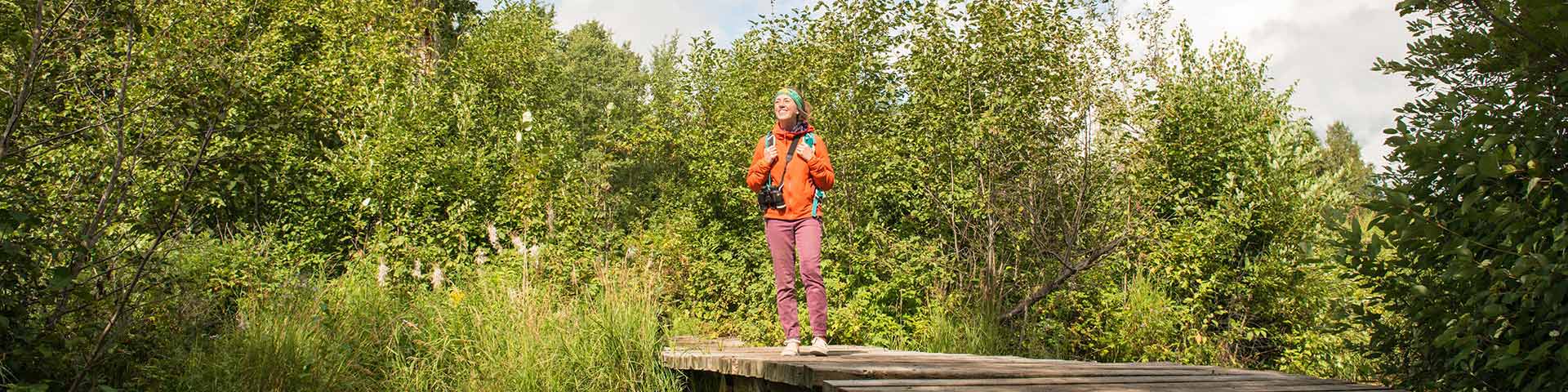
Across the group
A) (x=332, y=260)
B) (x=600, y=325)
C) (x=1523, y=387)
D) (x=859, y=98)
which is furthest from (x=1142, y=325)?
(x=332, y=260)

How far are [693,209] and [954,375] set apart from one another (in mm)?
8485

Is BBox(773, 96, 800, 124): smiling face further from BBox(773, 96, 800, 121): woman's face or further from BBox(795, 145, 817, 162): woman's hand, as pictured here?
BBox(795, 145, 817, 162): woman's hand

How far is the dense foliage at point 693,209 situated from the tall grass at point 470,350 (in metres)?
0.02

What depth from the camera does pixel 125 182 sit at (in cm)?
481

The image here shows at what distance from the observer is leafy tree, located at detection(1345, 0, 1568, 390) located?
3363 millimetres

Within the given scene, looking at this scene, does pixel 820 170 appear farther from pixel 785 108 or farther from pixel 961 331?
pixel 961 331

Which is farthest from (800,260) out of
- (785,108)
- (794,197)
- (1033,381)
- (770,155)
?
(1033,381)

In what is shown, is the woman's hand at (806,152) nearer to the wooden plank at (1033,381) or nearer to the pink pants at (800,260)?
the pink pants at (800,260)

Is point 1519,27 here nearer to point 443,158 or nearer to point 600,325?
point 600,325

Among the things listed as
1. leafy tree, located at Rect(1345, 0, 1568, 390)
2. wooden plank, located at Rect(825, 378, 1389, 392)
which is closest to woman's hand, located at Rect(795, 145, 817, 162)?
wooden plank, located at Rect(825, 378, 1389, 392)

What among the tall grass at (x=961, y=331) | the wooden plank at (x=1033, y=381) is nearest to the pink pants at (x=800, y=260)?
the wooden plank at (x=1033, y=381)

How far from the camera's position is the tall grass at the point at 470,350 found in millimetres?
6496

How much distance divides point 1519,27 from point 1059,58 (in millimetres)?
5956

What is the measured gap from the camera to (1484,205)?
375 centimetres
